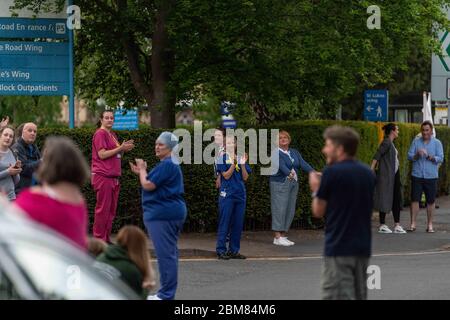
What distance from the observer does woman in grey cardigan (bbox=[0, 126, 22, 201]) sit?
12891 mm

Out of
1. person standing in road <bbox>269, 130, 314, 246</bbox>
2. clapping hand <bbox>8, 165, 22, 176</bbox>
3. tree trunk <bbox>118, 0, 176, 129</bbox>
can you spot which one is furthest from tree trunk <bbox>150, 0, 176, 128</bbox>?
clapping hand <bbox>8, 165, 22, 176</bbox>

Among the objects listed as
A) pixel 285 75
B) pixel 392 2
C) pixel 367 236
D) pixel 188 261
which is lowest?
pixel 188 261

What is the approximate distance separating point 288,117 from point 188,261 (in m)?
10.9

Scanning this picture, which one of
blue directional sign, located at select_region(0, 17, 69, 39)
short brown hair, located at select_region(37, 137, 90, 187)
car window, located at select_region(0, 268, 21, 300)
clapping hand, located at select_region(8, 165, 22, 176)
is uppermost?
blue directional sign, located at select_region(0, 17, 69, 39)

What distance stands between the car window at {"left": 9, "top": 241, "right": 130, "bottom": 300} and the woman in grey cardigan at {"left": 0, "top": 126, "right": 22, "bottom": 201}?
855cm

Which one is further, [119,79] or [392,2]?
[119,79]

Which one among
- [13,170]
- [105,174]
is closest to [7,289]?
[13,170]

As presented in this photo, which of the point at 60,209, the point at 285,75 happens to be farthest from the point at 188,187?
the point at 60,209

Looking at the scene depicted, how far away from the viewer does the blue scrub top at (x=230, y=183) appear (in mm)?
14875

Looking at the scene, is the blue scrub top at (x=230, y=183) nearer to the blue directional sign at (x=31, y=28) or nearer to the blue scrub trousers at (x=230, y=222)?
the blue scrub trousers at (x=230, y=222)

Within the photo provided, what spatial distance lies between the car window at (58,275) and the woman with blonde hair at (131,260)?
293cm

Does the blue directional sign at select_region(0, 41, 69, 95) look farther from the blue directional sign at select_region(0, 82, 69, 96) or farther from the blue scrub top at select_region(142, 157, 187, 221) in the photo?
the blue scrub top at select_region(142, 157, 187, 221)
